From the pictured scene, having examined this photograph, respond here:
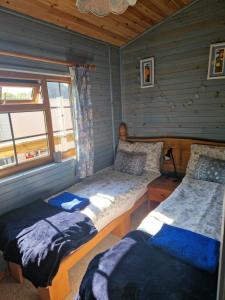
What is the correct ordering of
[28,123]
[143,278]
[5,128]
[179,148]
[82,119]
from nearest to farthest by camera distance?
[143,278] → [5,128] → [28,123] → [82,119] → [179,148]

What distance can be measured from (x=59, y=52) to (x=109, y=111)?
3.78 feet

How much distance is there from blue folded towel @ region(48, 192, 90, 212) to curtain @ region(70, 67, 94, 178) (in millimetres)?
495

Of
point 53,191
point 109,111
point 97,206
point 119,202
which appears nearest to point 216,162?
point 119,202

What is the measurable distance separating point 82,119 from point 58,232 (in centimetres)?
146

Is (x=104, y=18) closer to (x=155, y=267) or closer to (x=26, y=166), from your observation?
(x=26, y=166)

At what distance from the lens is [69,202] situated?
212cm

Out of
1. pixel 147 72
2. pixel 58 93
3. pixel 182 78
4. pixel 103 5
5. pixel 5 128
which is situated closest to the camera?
pixel 103 5

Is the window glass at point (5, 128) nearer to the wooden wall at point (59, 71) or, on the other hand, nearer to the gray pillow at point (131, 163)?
the wooden wall at point (59, 71)

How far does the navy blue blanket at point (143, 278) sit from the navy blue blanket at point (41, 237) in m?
0.35

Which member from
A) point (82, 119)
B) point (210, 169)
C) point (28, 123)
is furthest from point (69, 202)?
point (210, 169)

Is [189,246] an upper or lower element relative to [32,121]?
lower

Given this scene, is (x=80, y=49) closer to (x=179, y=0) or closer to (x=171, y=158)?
(x=179, y=0)

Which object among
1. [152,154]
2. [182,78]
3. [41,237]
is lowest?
[41,237]

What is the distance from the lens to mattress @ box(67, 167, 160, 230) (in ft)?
6.66
